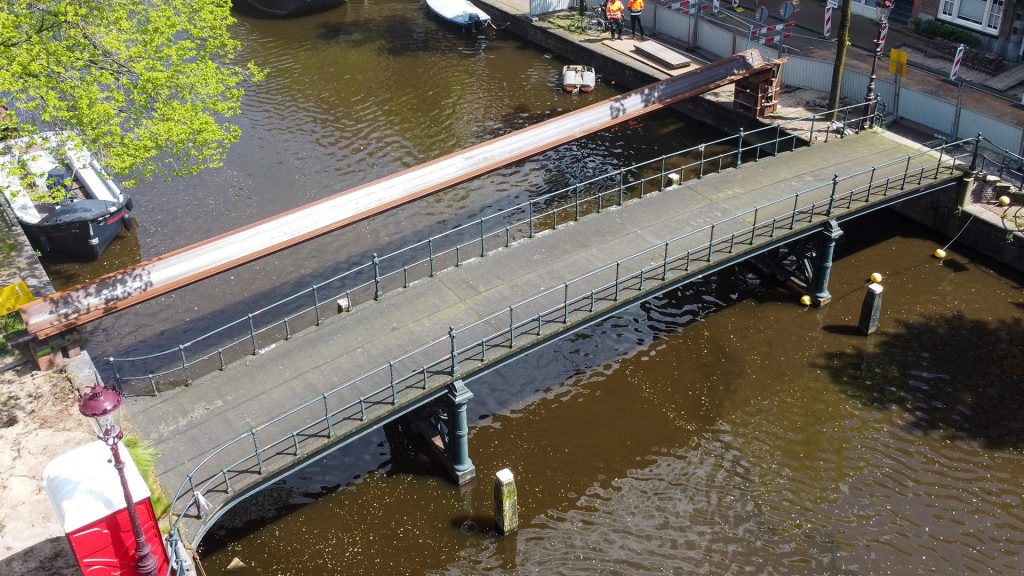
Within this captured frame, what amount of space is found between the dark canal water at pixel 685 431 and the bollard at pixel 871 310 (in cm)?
41

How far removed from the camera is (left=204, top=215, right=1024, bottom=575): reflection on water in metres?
20.8

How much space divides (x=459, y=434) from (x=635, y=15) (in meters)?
29.0

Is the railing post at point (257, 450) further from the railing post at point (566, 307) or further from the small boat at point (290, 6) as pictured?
the small boat at point (290, 6)

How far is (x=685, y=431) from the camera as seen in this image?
A: 78.5ft

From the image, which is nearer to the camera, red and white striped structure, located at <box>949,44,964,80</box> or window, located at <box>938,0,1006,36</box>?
red and white striped structure, located at <box>949,44,964,80</box>

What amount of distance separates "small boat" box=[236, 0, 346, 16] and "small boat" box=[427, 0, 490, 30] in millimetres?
6686

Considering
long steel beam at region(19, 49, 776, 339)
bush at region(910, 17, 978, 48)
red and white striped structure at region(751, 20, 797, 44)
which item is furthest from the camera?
red and white striped structure at region(751, 20, 797, 44)

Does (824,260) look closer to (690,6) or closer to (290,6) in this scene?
(690,6)

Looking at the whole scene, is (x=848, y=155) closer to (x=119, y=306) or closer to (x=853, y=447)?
(x=853, y=447)

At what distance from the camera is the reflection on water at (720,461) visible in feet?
68.1

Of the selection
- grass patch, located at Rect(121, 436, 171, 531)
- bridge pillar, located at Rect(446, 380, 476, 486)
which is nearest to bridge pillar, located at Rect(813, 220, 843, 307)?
bridge pillar, located at Rect(446, 380, 476, 486)

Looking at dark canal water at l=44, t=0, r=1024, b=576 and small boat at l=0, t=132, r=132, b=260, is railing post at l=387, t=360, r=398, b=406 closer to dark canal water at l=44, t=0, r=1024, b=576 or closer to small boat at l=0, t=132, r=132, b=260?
dark canal water at l=44, t=0, r=1024, b=576

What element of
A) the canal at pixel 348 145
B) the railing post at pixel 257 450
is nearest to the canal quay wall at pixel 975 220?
the canal at pixel 348 145

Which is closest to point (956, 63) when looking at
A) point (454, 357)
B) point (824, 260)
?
point (824, 260)
